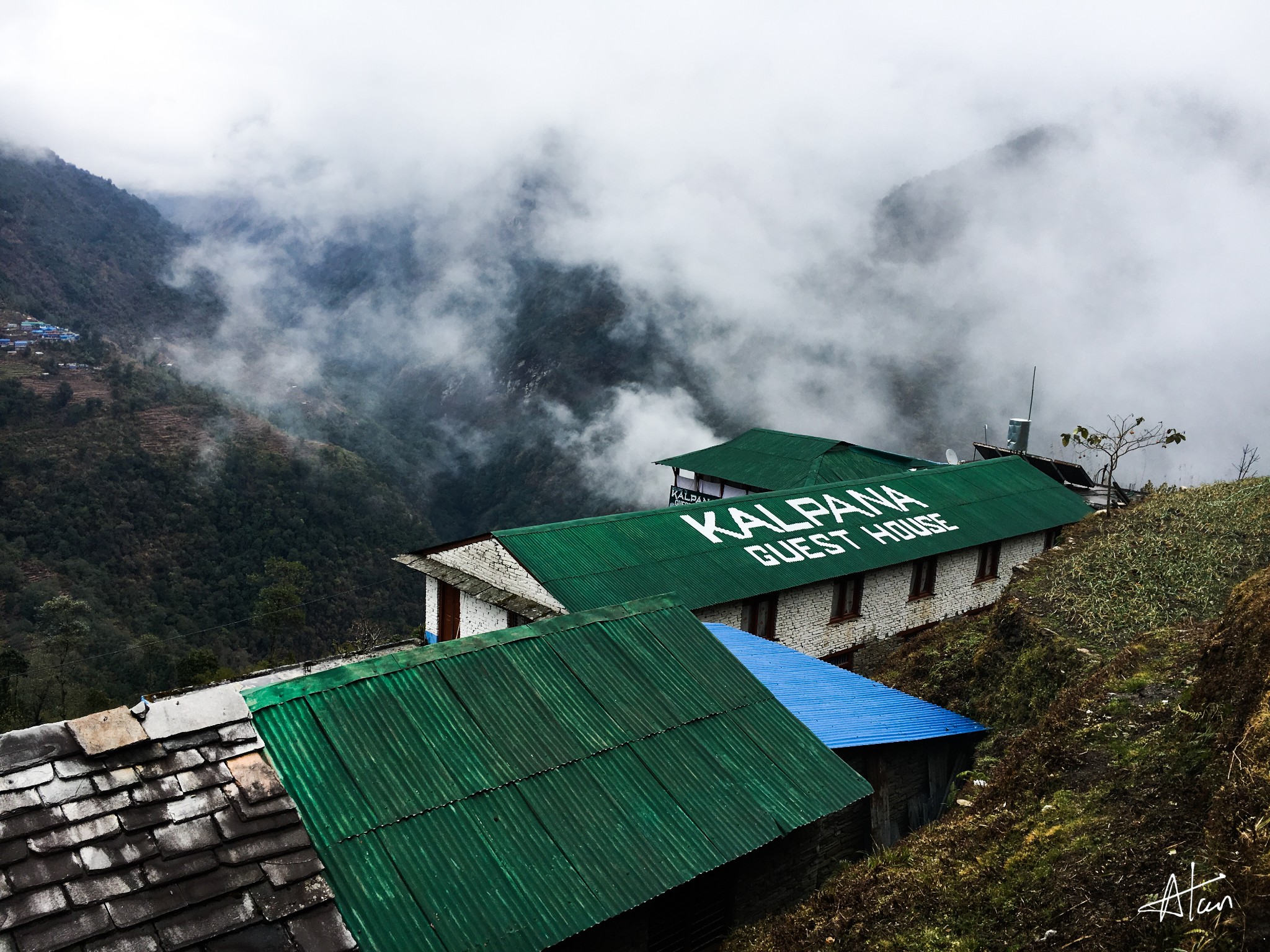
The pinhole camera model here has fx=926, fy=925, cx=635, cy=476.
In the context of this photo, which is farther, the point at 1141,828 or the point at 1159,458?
the point at 1159,458

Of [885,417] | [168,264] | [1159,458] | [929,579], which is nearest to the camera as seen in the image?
[929,579]

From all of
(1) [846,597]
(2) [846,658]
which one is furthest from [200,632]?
(1) [846,597]

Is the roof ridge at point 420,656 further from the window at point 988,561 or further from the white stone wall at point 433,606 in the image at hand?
the window at point 988,561

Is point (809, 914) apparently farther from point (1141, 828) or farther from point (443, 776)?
point (443, 776)

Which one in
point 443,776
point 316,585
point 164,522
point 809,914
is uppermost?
point 443,776

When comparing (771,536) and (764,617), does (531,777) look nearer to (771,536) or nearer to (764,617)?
(764,617)

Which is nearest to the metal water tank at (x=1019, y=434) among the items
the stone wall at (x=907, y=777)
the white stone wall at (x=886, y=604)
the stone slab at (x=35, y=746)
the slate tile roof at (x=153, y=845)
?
the white stone wall at (x=886, y=604)

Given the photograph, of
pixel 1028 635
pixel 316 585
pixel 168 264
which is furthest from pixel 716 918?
pixel 168 264
